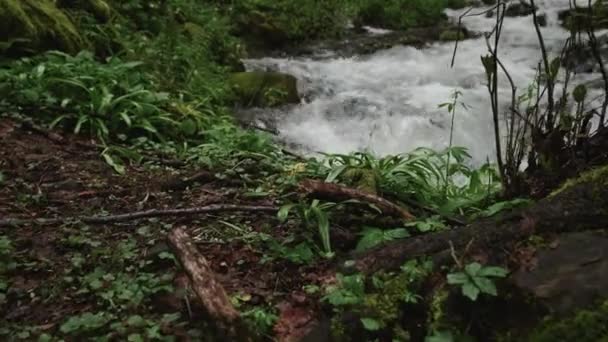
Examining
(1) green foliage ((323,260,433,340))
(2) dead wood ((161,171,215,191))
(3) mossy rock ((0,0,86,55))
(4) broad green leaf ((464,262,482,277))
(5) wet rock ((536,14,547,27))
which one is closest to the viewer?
(4) broad green leaf ((464,262,482,277))

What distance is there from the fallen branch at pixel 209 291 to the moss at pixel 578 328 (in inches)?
39.0

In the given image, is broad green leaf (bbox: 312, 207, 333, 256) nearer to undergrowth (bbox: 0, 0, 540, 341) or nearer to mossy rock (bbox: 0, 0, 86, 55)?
undergrowth (bbox: 0, 0, 540, 341)

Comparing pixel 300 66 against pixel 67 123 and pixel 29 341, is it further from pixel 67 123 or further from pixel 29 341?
pixel 29 341

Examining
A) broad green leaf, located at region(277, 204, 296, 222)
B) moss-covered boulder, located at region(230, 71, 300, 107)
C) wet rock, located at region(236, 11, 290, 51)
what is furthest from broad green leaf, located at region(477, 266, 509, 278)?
wet rock, located at region(236, 11, 290, 51)

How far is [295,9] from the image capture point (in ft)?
39.4

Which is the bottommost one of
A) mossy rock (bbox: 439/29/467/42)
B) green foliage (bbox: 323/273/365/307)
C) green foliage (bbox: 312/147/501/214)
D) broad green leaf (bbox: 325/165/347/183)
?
green foliage (bbox: 323/273/365/307)

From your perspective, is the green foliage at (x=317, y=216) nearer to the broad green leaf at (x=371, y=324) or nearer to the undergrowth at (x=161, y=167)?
the undergrowth at (x=161, y=167)

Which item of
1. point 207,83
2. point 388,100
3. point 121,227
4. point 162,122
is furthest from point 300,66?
point 121,227

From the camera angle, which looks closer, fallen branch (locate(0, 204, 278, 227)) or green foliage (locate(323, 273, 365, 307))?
green foliage (locate(323, 273, 365, 307))

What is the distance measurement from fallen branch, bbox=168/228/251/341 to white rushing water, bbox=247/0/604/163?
3349mm

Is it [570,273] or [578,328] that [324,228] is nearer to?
[570,273]

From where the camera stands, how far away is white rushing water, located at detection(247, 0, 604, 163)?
656cm

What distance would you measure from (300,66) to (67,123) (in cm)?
538

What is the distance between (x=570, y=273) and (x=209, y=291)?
1.30m
